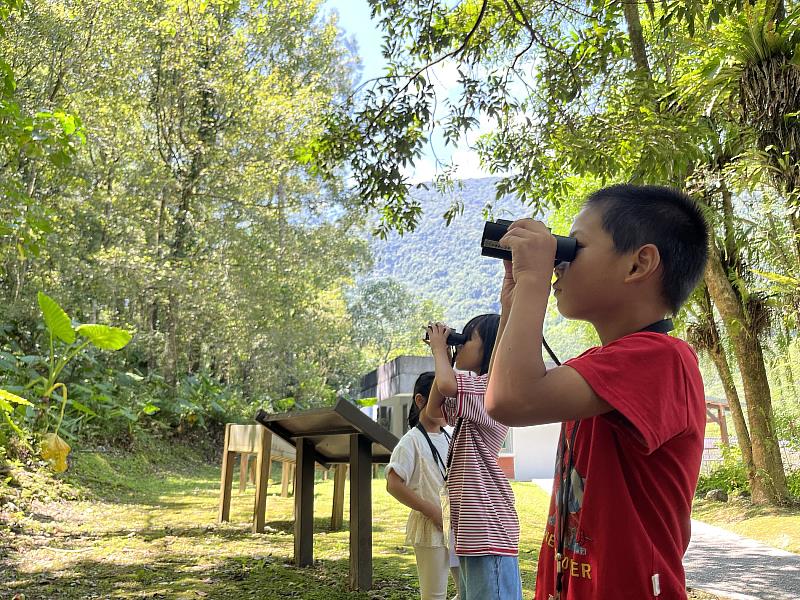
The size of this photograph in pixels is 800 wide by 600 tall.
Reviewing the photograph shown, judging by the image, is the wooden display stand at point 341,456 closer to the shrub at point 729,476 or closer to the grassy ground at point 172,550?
the grassy ground at point 172,550

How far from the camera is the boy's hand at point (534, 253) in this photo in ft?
4.16

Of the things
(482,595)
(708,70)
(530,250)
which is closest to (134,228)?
(708,70)

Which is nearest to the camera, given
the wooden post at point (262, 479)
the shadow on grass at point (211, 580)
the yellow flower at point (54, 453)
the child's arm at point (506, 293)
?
the child's arm at point (506, 293)

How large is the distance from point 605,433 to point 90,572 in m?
4.57

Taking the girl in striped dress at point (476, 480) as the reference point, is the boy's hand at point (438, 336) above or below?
above

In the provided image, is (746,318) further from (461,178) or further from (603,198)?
(603,198)

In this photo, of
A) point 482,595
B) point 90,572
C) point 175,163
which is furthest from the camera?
point 175,163

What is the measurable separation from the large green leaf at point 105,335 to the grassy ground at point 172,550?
166cm

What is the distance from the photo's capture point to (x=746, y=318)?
10492 mm

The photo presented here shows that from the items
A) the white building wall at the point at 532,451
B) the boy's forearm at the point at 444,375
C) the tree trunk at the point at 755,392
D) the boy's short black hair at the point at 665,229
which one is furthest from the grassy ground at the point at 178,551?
the white building wall at the point at 532,451

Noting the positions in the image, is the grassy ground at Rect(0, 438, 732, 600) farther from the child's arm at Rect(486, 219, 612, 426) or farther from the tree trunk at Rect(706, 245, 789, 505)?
the tree trunk at Rect(706, 245, 789, 505)

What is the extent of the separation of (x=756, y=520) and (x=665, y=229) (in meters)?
9.73

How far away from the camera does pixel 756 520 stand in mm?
9719

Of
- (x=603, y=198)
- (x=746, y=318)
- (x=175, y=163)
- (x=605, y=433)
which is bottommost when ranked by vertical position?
(x=605, y=433)
